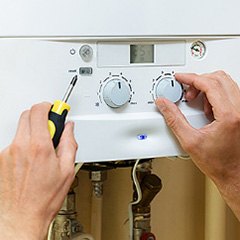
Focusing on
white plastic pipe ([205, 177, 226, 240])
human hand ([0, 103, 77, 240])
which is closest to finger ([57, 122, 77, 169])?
human hand ([0, 103, 77, 240])

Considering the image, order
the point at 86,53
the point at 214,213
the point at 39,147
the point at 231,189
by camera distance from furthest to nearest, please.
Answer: the point at 214,213
the point at 231,189
the point at 86,53
the point at 39,147

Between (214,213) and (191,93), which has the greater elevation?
(191,93)

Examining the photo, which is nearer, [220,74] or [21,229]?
[21,229]

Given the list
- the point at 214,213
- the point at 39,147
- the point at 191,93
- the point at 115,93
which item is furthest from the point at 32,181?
the point at 214,213

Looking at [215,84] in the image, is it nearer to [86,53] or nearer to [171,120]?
[171,120]

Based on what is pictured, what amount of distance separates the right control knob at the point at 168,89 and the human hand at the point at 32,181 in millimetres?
195

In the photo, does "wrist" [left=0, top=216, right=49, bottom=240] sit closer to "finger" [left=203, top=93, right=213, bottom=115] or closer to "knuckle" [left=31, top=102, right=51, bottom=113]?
"knuckle" [left=31, top=102, right=51, bottom=113]

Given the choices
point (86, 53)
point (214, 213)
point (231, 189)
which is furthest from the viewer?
point (214, 213)

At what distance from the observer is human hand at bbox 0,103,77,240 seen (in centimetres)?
69

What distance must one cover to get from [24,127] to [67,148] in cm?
6
